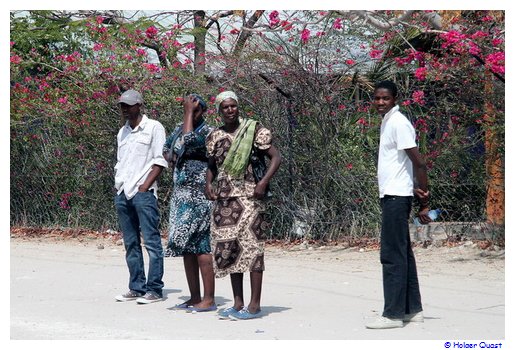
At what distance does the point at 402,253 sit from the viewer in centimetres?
675

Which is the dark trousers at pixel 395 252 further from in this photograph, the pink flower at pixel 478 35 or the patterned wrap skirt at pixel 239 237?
the pink flower at pixel 478 35

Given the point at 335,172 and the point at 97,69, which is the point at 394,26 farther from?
the point at 97,69

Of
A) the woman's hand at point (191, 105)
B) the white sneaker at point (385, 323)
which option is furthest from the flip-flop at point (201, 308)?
the woman's hand at point (191, 105)

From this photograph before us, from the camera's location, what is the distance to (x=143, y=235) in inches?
323

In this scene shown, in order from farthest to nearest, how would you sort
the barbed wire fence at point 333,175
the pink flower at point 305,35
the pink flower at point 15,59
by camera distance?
the pink flower at point 15,59
the pink flower at point 305,35
the barbed wire fence at point 333,175

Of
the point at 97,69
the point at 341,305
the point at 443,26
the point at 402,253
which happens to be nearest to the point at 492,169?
the point at 443,26

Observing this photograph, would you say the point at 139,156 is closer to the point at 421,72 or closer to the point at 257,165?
the point at 257,165

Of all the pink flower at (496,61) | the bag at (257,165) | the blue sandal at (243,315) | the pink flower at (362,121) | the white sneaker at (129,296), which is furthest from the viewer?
the pink flower at (362,121)

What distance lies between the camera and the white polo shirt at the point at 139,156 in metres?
8.09

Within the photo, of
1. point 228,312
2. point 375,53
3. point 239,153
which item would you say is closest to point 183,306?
point 228,312

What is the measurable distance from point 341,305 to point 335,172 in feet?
13.6

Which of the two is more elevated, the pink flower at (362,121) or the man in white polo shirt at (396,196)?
the pink flower at (362,121)

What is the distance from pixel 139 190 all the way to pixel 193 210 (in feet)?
2.03

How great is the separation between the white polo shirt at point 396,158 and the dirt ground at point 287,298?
1.05m
